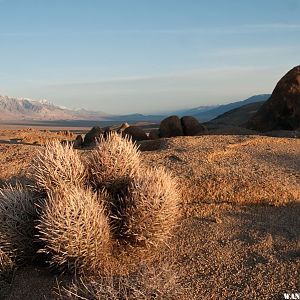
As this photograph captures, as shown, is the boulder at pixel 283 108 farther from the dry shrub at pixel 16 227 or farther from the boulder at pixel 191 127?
the dry shrub at pixel 16 227

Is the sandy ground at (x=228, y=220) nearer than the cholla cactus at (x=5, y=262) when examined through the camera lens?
Yes

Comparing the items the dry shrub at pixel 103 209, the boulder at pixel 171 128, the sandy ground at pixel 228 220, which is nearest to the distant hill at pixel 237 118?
the boulder at pixel 171 128

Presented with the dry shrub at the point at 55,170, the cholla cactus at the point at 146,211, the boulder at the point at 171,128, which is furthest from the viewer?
the boulder at the point at 171,128

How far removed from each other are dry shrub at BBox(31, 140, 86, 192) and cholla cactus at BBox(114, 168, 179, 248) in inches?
30.9

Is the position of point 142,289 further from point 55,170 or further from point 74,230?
point 55,170

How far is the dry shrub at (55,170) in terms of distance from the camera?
6621 millimetres

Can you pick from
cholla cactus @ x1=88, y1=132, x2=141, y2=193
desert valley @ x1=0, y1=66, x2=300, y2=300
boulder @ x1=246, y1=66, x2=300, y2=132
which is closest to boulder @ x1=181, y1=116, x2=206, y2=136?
boulder @ x1=246, y1=66, x2=300, y2=132

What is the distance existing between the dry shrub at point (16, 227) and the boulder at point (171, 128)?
12.2m

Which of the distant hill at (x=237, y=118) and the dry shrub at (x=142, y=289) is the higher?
the distant hill at (x=237, y=118)

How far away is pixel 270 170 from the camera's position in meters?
9.67

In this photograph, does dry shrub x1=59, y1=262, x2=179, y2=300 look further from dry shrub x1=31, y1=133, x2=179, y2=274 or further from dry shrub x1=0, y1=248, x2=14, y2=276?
dry shrub x1=0, y1=248, x2=14, y2=276

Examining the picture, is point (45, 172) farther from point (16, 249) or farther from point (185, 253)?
point (185, 253)

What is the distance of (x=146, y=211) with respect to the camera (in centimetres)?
621

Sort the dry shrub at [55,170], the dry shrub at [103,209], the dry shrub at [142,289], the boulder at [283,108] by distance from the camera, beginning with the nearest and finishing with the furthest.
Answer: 1. the dry shrub at [142,289]
2. the dry shrub at [103,209]
3. the dry shrub at [55,170]
4. the boulder at [283,108]
